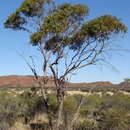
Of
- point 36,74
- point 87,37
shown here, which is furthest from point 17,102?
point 87,37

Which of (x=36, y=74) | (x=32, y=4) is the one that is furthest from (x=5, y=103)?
(x=32, y=4)

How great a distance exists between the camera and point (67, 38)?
43.1 ft

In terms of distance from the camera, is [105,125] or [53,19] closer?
[53,19]

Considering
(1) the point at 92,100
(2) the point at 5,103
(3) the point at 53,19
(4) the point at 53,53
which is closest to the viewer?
(3) the point at 53,19

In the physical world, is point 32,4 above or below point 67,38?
above

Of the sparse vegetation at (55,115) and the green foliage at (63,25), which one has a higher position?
the green foliage at (63,25)

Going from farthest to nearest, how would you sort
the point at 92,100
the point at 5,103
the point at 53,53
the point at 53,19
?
the point at 92,100, the point at 5,103, the point at 53,53, the point at 53,19

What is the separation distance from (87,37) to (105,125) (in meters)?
4.14

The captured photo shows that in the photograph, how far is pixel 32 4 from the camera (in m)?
13.3

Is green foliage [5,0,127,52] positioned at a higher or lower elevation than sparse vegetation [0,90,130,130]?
higher

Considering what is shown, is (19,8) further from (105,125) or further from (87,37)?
(105,125)

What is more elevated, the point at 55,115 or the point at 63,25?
the point at 63,25

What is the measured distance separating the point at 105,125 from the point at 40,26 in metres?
5.39

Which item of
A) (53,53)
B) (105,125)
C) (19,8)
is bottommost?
(105,125)
